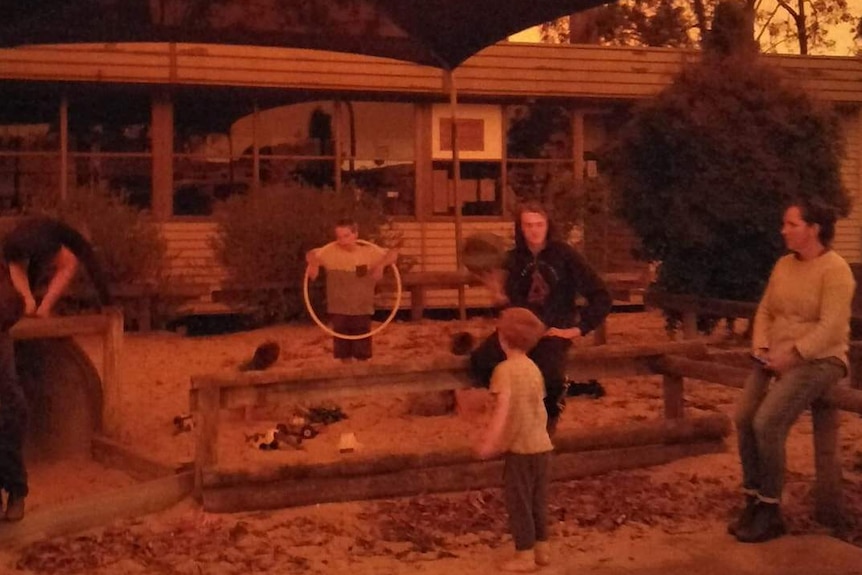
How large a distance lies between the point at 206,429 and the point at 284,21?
3789mm

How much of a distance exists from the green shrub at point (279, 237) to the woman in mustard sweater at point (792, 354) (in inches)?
375

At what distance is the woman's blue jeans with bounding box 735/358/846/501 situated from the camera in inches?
235

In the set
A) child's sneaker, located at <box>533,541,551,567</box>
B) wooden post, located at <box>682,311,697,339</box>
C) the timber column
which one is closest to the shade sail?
wooden post, located at <box>682,311,697,339</box>

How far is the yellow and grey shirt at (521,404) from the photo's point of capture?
5527mm

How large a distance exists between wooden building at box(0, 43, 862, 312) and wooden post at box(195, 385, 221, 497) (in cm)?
1020

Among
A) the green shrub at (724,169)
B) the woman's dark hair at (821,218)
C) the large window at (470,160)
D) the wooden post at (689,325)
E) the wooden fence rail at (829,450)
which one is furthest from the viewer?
the large window at (470,160)

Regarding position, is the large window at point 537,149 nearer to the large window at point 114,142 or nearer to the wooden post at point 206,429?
the large window at point 114,142

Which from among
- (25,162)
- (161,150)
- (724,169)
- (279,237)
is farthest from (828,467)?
(25,162)

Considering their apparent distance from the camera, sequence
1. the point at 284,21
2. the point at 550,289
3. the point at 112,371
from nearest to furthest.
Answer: the point at 550,289 → the point at 112,371 → the point at 284,21

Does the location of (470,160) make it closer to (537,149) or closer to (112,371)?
(537,149)

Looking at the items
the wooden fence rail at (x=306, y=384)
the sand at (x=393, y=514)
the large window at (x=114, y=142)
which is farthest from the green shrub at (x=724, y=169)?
the large window at (x=114, y=142)

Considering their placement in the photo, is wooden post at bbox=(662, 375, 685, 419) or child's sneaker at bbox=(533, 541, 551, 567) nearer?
child's sneaker at bbox=(533, 541, 551, 567)

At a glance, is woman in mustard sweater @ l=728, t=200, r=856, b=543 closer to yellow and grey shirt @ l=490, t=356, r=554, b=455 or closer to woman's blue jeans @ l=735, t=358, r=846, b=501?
woman's blue jeans @ l=735, t=358, r=846, b=501

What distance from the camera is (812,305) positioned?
595 cm
